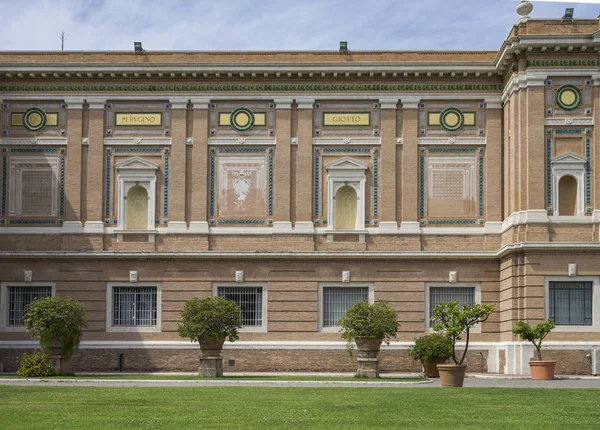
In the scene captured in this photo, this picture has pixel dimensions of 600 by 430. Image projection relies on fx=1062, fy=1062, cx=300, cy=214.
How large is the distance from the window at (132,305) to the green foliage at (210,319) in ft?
20.1

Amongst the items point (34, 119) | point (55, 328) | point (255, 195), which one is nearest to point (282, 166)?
point (255, 195)

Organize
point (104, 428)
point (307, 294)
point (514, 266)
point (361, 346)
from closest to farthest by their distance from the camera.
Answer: point (104, 428) → point (361, 346) → point (514, 266) → point (307, 294)

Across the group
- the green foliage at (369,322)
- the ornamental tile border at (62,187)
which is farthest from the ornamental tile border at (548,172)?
the ornamental tile border at (62,187)

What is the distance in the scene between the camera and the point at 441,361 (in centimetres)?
4097

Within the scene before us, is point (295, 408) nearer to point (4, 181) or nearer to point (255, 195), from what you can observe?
point (255, 195)

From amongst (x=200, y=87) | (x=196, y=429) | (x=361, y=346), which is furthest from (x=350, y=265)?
(x=196, y=429)

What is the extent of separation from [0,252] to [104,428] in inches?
1060

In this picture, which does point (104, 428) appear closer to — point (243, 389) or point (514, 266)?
point (243, 389)

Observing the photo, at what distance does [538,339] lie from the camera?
1598 inches

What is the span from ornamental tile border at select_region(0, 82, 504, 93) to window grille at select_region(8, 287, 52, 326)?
8781mm

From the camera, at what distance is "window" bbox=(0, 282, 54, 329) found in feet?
151

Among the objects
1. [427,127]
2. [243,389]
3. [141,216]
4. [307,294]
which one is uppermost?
[427,127]

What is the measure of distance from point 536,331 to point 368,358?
6.34m

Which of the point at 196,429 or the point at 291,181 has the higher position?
the point at 291,181
